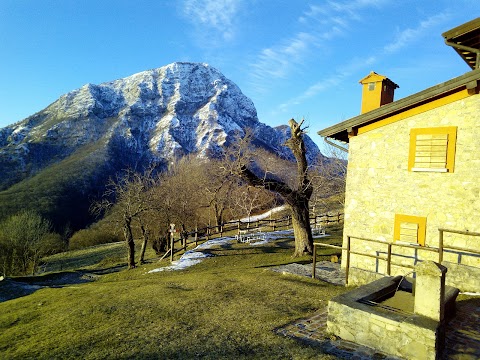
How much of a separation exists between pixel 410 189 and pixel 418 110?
8.60 feet

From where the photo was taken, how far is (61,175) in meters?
80.1

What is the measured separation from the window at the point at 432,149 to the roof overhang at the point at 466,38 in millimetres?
4088

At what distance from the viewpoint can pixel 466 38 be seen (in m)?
12.3

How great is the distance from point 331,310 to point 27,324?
7802 millimetres

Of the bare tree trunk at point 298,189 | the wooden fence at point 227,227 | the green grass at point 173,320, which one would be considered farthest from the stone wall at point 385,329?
the wooden fence at point 227,227

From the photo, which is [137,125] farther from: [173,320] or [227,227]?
[173,320]

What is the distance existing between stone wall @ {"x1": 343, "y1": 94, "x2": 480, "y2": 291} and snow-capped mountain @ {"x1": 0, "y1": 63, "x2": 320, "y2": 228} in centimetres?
8024

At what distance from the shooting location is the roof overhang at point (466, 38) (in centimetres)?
1148

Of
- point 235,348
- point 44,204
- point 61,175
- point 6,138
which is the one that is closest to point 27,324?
point 235,348

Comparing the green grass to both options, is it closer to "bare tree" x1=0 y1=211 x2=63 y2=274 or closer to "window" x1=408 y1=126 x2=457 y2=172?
"window" x1=408 y1=126 x2=457 y2=172

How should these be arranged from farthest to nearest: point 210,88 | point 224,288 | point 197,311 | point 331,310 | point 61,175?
1. point 210,88
2. point 61,175
3. point 224,288
4. point 197,311
5. point 331,310

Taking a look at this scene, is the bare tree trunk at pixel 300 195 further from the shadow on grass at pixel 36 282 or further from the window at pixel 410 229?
the shadow on grass at pixel 36 282

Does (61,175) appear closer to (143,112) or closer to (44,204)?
(44,204)

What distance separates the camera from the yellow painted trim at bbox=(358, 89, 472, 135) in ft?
31.8
